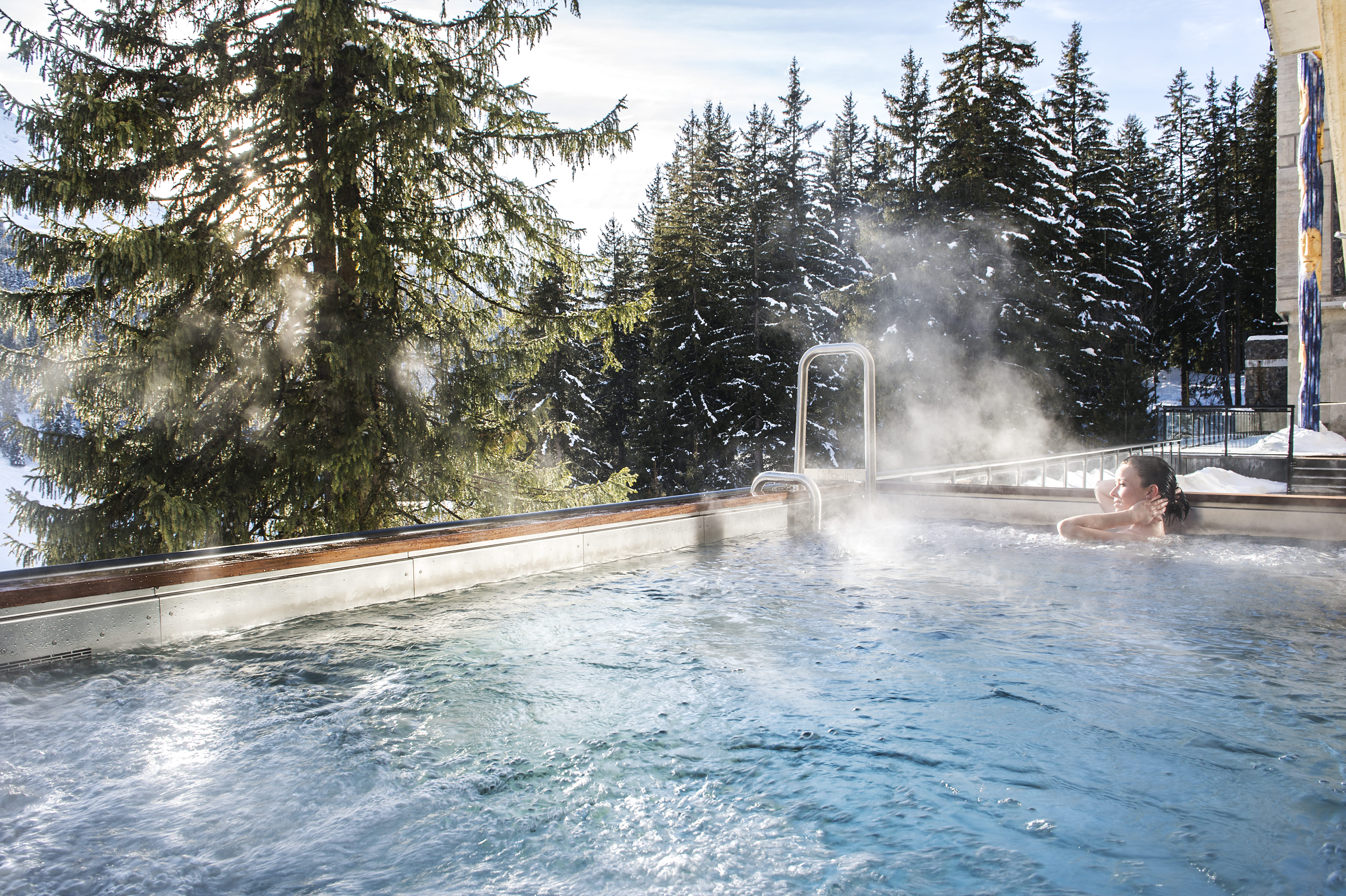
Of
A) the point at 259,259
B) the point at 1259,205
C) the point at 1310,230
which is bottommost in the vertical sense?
the point at 259,259

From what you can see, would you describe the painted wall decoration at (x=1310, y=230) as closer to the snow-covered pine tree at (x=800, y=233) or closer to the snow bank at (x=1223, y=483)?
the snow bank at (x=1223, y=483)

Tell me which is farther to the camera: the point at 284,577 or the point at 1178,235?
the point at 1178,235

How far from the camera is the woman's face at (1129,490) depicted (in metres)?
5.95

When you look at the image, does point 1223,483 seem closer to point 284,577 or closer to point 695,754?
point 695,754

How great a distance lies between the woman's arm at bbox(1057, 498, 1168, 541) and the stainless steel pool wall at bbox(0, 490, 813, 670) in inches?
122

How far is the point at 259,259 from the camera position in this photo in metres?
7.61

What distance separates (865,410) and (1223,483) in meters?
4.70

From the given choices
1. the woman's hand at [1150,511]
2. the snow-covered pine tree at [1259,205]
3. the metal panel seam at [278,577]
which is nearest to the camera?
the metal panel seam at [278,577]

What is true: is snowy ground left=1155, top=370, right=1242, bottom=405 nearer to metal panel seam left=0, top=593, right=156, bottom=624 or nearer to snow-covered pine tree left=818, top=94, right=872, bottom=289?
snow-covered pine tree left=818, top=94, right=872, bottom=289

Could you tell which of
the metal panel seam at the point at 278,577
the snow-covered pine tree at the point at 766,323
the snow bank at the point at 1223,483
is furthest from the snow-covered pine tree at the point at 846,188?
the metal panel seam at the point at 278,577

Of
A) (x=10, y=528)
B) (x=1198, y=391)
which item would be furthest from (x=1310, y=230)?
(x=1198, y=391)

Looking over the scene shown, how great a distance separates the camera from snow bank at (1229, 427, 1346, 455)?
998 cm

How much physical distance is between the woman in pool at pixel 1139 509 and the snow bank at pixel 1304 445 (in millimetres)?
4953

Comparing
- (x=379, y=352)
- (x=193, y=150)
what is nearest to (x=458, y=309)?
(x=379, y=352)
